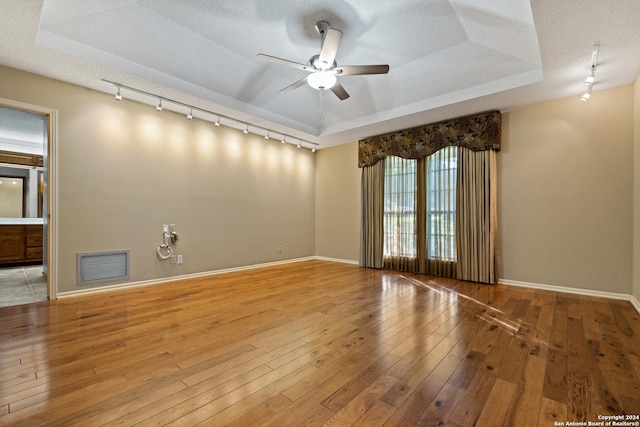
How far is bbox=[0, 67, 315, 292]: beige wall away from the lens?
362 centimetres

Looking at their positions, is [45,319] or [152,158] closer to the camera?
[45,319]

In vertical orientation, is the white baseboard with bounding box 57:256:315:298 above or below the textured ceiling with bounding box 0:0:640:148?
below

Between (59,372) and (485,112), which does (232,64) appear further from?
(485,112)

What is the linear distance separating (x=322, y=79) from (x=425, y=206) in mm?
3107

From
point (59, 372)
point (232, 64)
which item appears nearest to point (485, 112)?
point (232, 64)

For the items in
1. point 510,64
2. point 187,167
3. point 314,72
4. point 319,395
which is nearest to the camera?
point 319,395

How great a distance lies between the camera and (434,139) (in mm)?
4938

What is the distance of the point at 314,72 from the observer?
307 centimetres

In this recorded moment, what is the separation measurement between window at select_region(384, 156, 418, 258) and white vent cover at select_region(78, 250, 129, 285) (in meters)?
4.57

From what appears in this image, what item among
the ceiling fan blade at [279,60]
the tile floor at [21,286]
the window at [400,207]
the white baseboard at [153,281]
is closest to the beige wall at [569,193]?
the window at [400,207]

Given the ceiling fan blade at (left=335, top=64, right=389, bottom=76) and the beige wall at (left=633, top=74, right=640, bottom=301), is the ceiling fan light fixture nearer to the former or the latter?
the ceiling fan blade at (left=335, top=64, right=389, bottom=76)

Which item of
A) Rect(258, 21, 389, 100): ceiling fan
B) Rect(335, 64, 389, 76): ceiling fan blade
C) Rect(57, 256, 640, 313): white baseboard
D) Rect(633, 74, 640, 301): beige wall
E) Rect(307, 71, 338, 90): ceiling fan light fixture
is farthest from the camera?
Rect(57, 256, 640, 313): white baseboard

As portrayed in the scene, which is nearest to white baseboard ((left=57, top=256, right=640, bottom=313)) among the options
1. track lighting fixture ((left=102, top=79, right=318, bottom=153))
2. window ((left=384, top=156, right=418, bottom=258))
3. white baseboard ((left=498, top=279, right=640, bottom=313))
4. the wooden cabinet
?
white baseboard ((left=498, top=279, right=640, bottom=313))

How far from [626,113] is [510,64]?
1.67 metres
